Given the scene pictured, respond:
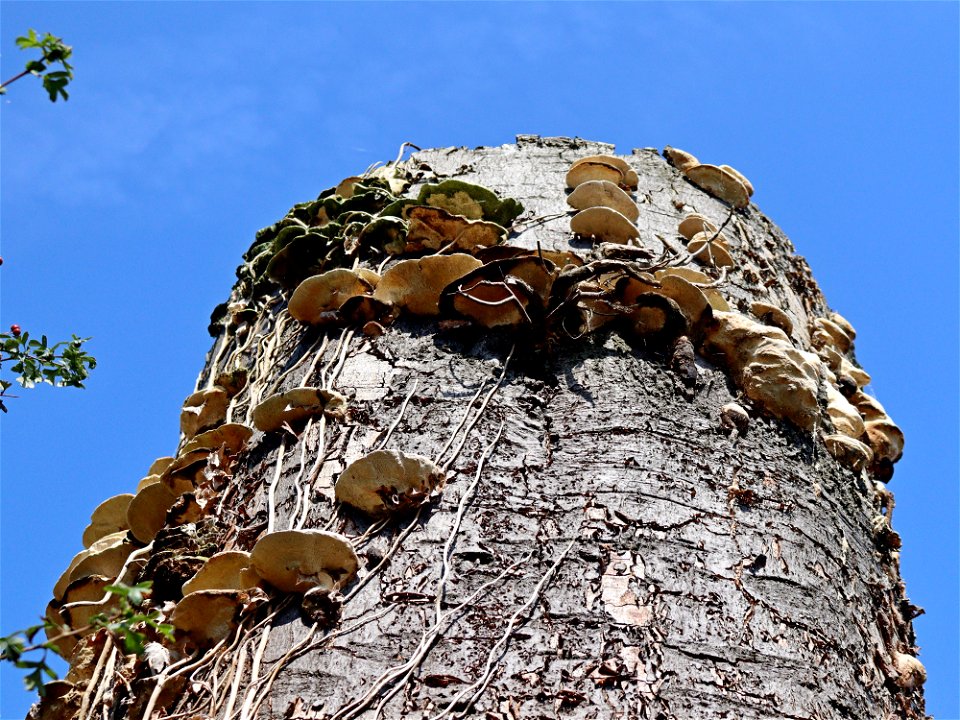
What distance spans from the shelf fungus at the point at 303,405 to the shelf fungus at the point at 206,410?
3.95ft

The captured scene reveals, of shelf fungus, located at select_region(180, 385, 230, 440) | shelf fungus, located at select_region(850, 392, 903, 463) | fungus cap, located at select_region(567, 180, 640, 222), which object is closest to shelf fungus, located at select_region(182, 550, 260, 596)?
shelf fungus, located at select_region(180, 385, 230, 440)

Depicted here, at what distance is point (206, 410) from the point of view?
6.03 m

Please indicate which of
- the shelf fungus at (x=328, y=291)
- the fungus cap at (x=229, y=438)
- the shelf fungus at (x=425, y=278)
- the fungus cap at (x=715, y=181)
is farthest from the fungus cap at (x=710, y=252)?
the fungus cap at (x=229, y=438)

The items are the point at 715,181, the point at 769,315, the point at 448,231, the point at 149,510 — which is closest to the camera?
the point at 149,510

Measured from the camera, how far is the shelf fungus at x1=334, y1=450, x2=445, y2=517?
4227mm

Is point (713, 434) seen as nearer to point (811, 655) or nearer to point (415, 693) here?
point (811, 655)

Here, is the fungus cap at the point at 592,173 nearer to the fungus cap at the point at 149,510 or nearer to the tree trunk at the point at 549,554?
the tree trunk at the point at 549,554

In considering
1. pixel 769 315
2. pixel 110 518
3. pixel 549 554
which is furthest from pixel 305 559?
pixel 769 315

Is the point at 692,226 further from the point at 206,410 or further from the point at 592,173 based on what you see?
the point at 206,410

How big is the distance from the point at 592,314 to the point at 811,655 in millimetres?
1791

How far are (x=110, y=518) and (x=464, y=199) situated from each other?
271 cm

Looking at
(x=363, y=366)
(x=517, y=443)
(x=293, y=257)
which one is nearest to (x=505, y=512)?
(x=517, y=443)

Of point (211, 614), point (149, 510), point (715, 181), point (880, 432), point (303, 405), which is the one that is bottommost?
point (211, 614)

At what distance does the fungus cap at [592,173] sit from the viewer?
656 centimetres
